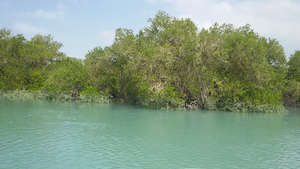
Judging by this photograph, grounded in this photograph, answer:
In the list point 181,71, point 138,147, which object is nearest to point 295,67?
point 181,71

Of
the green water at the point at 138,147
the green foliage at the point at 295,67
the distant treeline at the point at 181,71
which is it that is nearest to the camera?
the green water at the point at 138,147

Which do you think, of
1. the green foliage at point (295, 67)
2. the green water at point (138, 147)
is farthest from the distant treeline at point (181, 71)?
the green water at point (138, 147)

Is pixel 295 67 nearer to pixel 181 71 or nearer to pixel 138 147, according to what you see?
pixel 181 71

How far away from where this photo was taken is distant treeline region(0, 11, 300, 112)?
30.7 meters

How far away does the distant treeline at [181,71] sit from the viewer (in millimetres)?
30719

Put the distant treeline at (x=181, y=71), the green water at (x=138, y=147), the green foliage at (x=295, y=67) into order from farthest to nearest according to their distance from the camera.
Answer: the green foliage at (x=295, y=67) → the distant treeline at (x=181, y=71) → the green water at (x=138, y=147)

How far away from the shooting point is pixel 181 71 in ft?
107

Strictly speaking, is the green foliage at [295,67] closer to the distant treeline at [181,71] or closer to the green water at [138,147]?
the distant treeline at [181,71]

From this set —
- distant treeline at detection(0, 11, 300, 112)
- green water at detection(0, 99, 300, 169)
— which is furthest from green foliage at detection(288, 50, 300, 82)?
green water at detection(0, 99, 300, 169)

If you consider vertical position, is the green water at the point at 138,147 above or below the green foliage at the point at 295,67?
below

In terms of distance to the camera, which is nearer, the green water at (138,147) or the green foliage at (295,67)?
the green water at (138,147)

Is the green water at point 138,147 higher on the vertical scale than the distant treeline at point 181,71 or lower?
lower

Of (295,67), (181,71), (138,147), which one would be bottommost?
(138,147)

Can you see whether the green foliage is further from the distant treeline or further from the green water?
the green water
